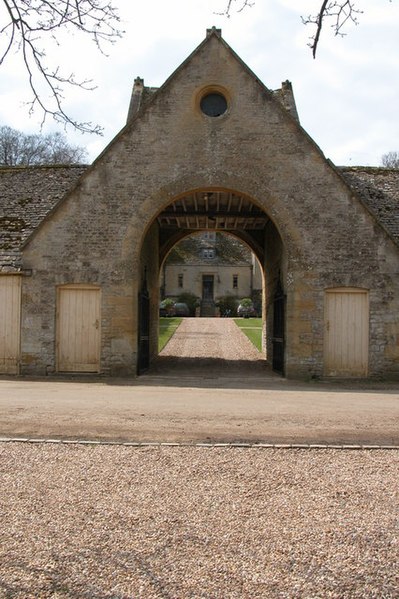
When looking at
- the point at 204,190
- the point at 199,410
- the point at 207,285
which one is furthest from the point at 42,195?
the point at 207,285

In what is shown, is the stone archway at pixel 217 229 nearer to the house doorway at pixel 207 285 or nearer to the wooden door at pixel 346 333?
the wooden door at pixel 346 333

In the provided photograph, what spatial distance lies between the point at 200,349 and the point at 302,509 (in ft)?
67.3

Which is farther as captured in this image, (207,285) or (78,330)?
(207,285)

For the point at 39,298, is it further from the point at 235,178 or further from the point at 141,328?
the point at 235,178

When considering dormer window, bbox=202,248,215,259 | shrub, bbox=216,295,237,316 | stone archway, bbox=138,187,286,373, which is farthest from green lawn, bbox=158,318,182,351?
dormer window, bbox=202,248,215,259

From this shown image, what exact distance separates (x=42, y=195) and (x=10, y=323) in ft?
16.0

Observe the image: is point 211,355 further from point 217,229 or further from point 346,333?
point 346,333

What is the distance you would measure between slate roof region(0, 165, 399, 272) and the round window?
13.1 feet

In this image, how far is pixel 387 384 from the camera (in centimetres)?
1493

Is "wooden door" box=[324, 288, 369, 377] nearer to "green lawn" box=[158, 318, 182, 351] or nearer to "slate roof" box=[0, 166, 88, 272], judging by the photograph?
"slate roof" box=[0, 166, 88, 272]

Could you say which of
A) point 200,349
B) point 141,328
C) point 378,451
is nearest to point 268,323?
point 200,349

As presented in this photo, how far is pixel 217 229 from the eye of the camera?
2306 centimetres

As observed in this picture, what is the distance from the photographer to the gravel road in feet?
12.7

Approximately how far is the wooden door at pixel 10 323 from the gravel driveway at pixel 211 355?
445 centimetres
